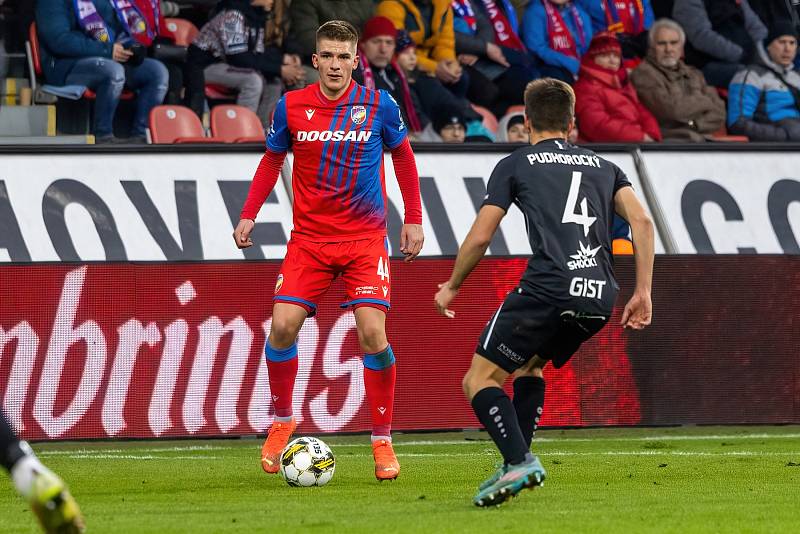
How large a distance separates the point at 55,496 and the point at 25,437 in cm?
619

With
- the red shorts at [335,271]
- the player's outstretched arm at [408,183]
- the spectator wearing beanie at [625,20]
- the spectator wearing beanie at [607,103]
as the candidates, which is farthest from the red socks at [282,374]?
the spectator wearing beanie at [625,20]

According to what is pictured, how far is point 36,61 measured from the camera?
1437cm

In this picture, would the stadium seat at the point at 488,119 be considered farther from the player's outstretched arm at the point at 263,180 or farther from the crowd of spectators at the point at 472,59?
the player's outstretched arm at the point at 263,180

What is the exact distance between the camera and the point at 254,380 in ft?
36.8

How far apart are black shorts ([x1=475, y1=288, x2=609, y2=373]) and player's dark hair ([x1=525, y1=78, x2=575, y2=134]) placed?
73 centimetres

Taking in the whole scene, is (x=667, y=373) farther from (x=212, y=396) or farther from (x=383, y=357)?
(x=383, y=357)

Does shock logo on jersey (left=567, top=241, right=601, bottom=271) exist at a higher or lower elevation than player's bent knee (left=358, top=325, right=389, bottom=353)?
higher

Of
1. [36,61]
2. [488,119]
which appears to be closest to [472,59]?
[488,119]

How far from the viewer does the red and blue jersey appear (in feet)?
27.0

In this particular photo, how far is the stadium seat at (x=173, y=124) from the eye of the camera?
46.4 feet

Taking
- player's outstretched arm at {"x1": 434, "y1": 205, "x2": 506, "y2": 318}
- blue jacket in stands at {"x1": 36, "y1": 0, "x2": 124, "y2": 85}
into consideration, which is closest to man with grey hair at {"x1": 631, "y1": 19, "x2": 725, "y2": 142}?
blue jacket in stands at {"x1": 36, "y1": 0, "x2": 124, "y2": 85}

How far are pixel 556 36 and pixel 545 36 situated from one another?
0.38ft

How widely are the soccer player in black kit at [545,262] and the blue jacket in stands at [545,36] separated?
980 centimetres

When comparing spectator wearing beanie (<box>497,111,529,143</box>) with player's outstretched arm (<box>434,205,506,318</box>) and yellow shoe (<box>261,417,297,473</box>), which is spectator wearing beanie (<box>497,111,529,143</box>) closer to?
yellow shoe (<box>261,417,297,473</box>)
